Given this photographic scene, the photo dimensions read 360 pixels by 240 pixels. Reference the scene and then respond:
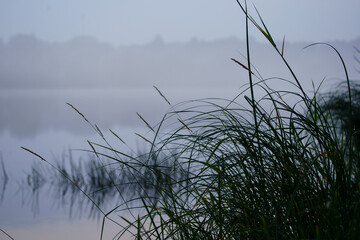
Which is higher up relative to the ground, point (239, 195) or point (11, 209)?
point (239, 195)

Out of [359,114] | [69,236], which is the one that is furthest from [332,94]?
[69,236]

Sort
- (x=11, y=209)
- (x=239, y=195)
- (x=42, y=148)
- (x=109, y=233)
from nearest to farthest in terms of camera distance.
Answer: (x=239, y=195) → (x=109, y=233) → (x=11, y=209) → (x=42, y=148)

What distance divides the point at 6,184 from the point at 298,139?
188 inches

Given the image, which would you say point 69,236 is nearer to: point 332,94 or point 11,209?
point 11,209

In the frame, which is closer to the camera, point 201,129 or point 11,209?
point 201,129

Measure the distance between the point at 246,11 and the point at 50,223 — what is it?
12.3ft

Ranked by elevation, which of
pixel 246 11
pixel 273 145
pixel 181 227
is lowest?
pixel 181 227

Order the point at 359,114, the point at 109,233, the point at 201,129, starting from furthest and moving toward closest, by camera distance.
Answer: the point at 359,114 < the point at 109,233 < the point at 201,129

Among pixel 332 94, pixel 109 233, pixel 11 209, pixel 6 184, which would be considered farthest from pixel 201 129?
pixel 6 184

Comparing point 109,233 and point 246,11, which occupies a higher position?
point 246,11

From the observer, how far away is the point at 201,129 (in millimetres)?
1639

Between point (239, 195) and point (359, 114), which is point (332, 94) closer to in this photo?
point (359, 114)

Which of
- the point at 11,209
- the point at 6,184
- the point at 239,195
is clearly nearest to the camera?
the point at 239,195

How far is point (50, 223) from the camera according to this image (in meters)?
4.60
